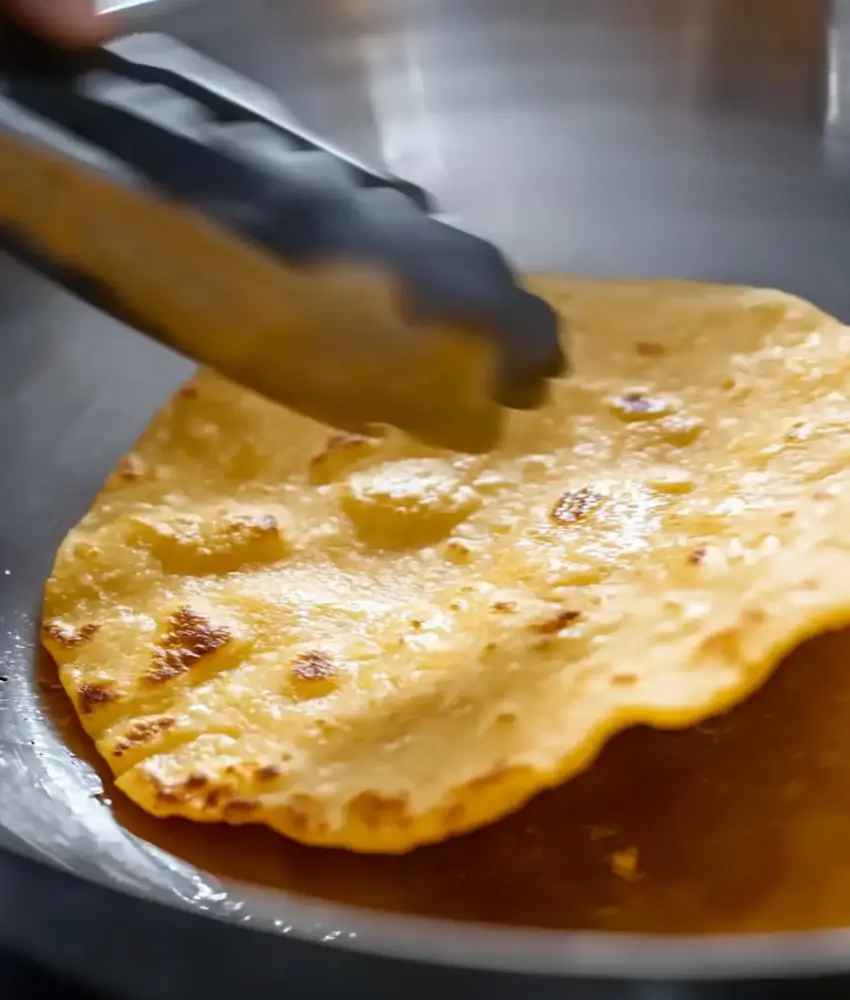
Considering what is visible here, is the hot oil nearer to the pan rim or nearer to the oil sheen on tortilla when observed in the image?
the oil sheen on tortilla

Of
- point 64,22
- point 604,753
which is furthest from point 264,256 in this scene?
point 604,753

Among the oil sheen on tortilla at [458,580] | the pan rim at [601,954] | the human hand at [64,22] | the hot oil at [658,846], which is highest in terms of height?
the human hand at [64,22]

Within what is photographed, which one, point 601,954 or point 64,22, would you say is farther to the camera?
point 64,22

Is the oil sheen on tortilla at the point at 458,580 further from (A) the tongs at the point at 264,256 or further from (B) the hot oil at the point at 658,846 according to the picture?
(A) the tongs at the point at 264,256

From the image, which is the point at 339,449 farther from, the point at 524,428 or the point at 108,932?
the point at 108,932

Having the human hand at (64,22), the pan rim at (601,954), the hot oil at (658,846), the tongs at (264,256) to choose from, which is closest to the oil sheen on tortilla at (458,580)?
the hot oil at (658,846)

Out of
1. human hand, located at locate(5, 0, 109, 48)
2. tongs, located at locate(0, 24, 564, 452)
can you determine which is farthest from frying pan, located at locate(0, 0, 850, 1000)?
human hand, located at locate(5, 0, 109, 48)

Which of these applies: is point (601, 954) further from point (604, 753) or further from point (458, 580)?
point (458, 580)
